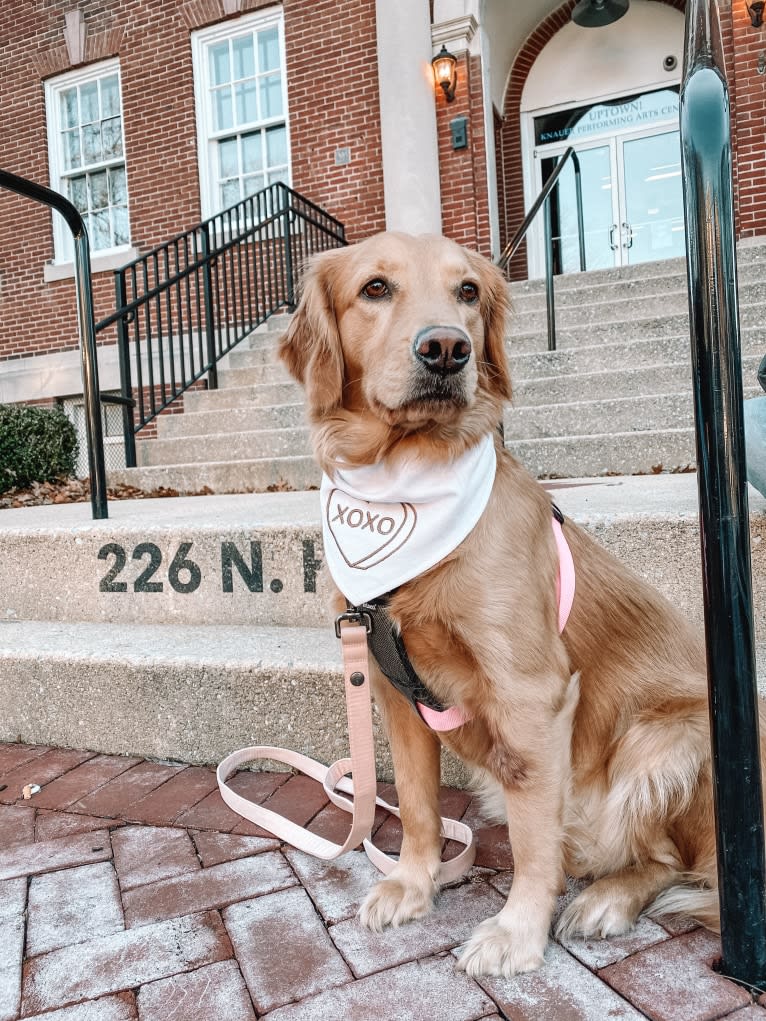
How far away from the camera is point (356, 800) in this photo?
4.83ft

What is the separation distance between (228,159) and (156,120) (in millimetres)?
970

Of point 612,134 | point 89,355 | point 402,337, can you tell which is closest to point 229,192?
point 612,134

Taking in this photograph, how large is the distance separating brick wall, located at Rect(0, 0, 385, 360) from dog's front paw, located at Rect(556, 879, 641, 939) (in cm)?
751

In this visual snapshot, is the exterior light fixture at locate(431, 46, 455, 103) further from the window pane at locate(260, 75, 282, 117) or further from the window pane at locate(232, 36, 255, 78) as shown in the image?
the window pane at locate(232, 36, 255, 78)

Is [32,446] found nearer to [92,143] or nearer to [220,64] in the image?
[92,143]

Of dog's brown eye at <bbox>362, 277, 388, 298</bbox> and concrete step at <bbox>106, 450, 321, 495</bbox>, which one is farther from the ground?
dog's brown eye at <bbox>362, 277, 388, 298</bbox>

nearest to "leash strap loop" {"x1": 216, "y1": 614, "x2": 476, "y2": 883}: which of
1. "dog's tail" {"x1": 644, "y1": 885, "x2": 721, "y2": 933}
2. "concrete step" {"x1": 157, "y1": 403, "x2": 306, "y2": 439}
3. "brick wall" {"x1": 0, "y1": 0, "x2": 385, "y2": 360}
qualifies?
"dog's tail" {"x1": 644, "y1": 885, "x2": 721, "y2": 933}

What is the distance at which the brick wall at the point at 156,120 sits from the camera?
778cm

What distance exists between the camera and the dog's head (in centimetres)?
145

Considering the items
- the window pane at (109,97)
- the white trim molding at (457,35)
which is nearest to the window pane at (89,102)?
the window pane at (109,97)

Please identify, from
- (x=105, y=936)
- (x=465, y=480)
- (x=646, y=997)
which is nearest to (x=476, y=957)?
(x=646, y=997)

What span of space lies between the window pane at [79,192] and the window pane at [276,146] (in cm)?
265

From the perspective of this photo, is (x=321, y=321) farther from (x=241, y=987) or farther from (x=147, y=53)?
(x=147, y=53)

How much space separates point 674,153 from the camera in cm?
867
